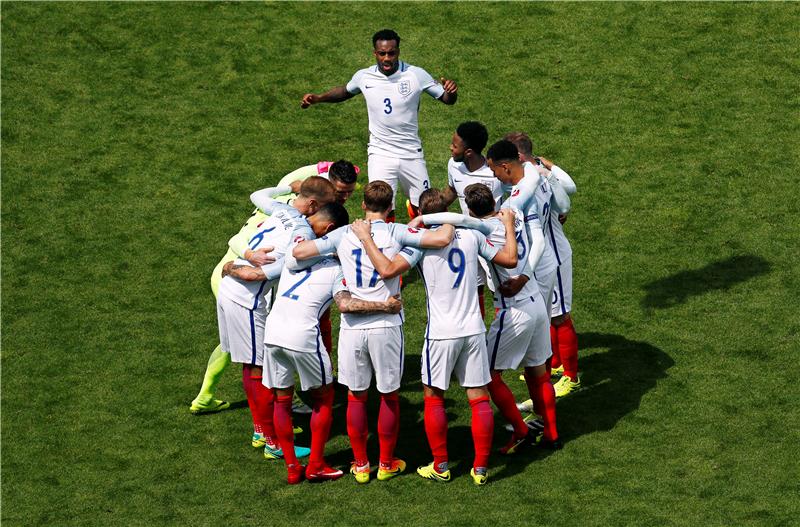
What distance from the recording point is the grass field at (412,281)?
1003cm

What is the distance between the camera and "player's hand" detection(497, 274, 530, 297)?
32.5 feet

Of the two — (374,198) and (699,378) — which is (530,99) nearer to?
(699,378)

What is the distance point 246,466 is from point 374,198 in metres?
2.65

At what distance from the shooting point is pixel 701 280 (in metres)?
13.3

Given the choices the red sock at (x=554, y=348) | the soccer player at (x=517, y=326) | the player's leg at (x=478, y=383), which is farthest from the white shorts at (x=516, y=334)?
the red sock at (x=554, y=348)

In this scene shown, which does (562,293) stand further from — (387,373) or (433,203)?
(387,373)

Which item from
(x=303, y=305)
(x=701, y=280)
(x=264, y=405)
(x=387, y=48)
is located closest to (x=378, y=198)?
(x=303, y=305)

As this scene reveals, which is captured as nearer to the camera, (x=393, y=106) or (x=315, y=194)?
(x=315, y=194)

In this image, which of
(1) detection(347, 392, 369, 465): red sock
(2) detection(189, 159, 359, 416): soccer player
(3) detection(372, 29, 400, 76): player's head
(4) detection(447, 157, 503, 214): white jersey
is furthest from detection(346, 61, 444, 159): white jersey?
(1) detection(347, 392, 369, 465): red sock

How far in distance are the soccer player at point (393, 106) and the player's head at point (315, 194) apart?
2.85 m

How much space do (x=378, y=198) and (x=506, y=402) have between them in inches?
79.8

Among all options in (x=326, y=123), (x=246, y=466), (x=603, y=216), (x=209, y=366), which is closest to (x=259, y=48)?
(x=326, y=123)

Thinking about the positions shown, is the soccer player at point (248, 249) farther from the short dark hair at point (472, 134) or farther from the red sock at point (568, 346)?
the red sock at point (568, 346)

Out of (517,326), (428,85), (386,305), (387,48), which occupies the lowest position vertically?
(517,326)
